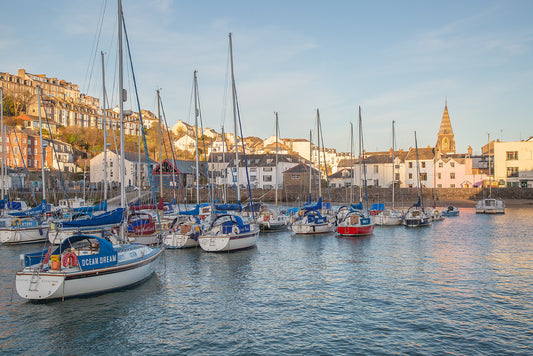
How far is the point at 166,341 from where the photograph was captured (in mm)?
15539

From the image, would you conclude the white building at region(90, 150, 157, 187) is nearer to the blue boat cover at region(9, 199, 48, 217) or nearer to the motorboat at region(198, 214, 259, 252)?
the blue boat cover at region(9, 199, 48, 217)

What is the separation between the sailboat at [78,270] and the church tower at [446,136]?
575 ft

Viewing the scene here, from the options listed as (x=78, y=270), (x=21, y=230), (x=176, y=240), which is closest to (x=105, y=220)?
(x=78, y=270)

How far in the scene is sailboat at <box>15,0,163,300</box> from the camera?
18844 millimetres

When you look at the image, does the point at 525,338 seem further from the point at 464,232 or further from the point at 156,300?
the point at 464,232

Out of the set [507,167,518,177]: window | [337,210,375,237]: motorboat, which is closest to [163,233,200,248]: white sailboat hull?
[337,210,375,237]: motorboat

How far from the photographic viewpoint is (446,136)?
17862 cm

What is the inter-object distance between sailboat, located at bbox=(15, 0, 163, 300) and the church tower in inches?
6903

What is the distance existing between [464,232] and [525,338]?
1324 inches

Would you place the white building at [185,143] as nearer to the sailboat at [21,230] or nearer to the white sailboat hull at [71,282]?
the sailboat at [21,230]

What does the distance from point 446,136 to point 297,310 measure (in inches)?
7025

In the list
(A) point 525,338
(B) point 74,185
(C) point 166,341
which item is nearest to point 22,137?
(B) point 74,185

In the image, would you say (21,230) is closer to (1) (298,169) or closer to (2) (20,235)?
(2) (20,235)

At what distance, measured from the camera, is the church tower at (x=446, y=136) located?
177 meters
